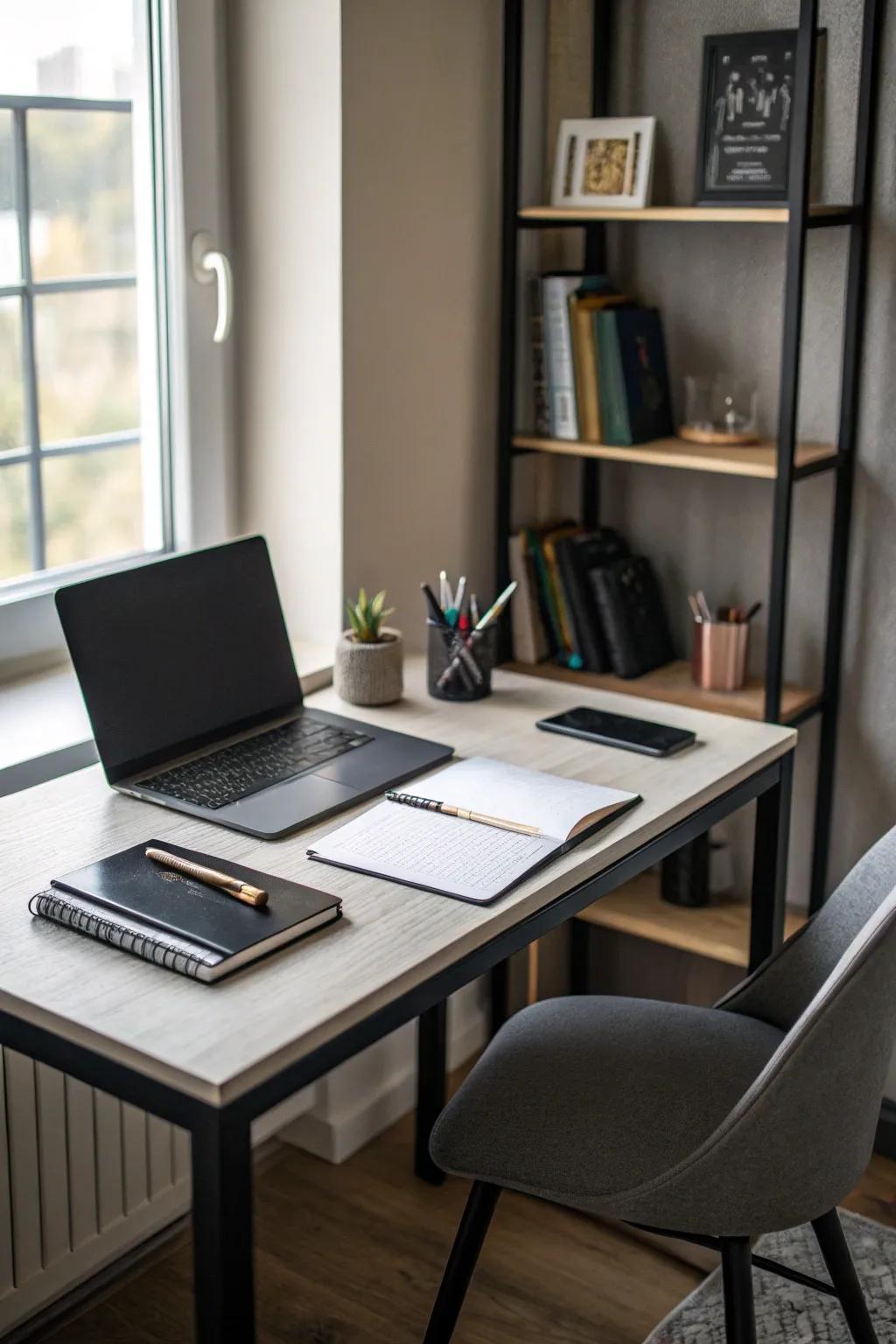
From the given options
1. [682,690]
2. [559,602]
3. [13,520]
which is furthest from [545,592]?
[13,520]

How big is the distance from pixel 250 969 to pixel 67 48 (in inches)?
52.8

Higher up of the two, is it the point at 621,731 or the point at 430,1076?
the point at 621,731

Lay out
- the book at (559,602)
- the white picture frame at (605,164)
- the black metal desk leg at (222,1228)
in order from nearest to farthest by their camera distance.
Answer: the black metal desk leg at (222,1228) < the white picture frame at (605,164) < the book at (559,602)

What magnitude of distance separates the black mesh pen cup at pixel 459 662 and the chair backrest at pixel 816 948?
0.56 meters

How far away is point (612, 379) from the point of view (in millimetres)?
2455

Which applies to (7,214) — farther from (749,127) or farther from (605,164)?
(749,127)

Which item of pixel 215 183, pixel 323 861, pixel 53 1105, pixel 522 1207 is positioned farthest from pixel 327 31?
pixel 522 1207

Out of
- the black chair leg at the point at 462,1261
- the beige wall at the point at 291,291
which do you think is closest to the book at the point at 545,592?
the beige wall at the point at 291,291

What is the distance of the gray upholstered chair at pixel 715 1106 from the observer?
1.48m

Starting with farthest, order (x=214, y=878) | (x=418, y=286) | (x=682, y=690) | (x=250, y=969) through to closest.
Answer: (x=682, y=690)
(x=418, y=286)
(x=214, y=878)
(x=250, y=969)

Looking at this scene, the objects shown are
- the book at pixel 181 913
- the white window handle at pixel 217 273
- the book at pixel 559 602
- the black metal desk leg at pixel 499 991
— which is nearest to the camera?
the book at pixel 181 913

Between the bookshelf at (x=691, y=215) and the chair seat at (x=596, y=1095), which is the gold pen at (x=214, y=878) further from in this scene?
the bookshelf at (x=691, y=215)

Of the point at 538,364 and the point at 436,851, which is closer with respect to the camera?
the point at 436,851

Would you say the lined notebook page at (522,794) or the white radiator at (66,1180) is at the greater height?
the lined notebook page at (522,794)
